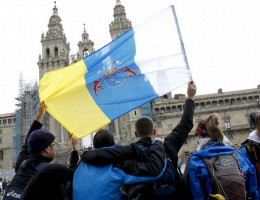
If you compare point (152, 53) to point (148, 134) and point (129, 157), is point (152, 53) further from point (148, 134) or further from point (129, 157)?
point (129, 157)

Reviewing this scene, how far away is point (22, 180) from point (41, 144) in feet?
1.60

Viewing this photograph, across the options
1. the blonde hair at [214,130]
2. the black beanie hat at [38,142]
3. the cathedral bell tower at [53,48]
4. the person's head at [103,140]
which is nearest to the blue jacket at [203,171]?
the blonde hair at [214,130]

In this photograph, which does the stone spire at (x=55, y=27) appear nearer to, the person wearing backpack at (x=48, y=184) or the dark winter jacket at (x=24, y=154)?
the dark winter jacket at (x=24, y=154)

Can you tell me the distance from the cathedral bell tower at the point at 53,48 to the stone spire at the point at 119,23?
10.6 m

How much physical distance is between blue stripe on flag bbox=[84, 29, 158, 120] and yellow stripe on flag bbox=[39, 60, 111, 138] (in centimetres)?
14

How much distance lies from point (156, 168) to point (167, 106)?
3982 cm

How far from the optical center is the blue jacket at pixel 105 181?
2.50 m

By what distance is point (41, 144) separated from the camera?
119 inches

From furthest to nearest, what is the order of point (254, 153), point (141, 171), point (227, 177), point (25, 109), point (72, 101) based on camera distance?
1. point (25, 109)
2. point (72, 101)
3. point (254, 153)
4. point (227, 177)
5. point (141, 171)

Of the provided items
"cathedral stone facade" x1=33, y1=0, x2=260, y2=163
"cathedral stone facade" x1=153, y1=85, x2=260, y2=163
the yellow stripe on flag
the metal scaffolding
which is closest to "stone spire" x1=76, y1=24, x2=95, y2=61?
"cathedral stone facade" x1=33, y1=0, x2=260, y2=163

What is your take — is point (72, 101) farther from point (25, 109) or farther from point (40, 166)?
point (25, 109)

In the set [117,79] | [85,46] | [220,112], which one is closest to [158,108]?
[220,112]

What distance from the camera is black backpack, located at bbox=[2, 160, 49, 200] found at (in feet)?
9.35

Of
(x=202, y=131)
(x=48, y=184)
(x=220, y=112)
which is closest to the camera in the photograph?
(x=48, y=184)
